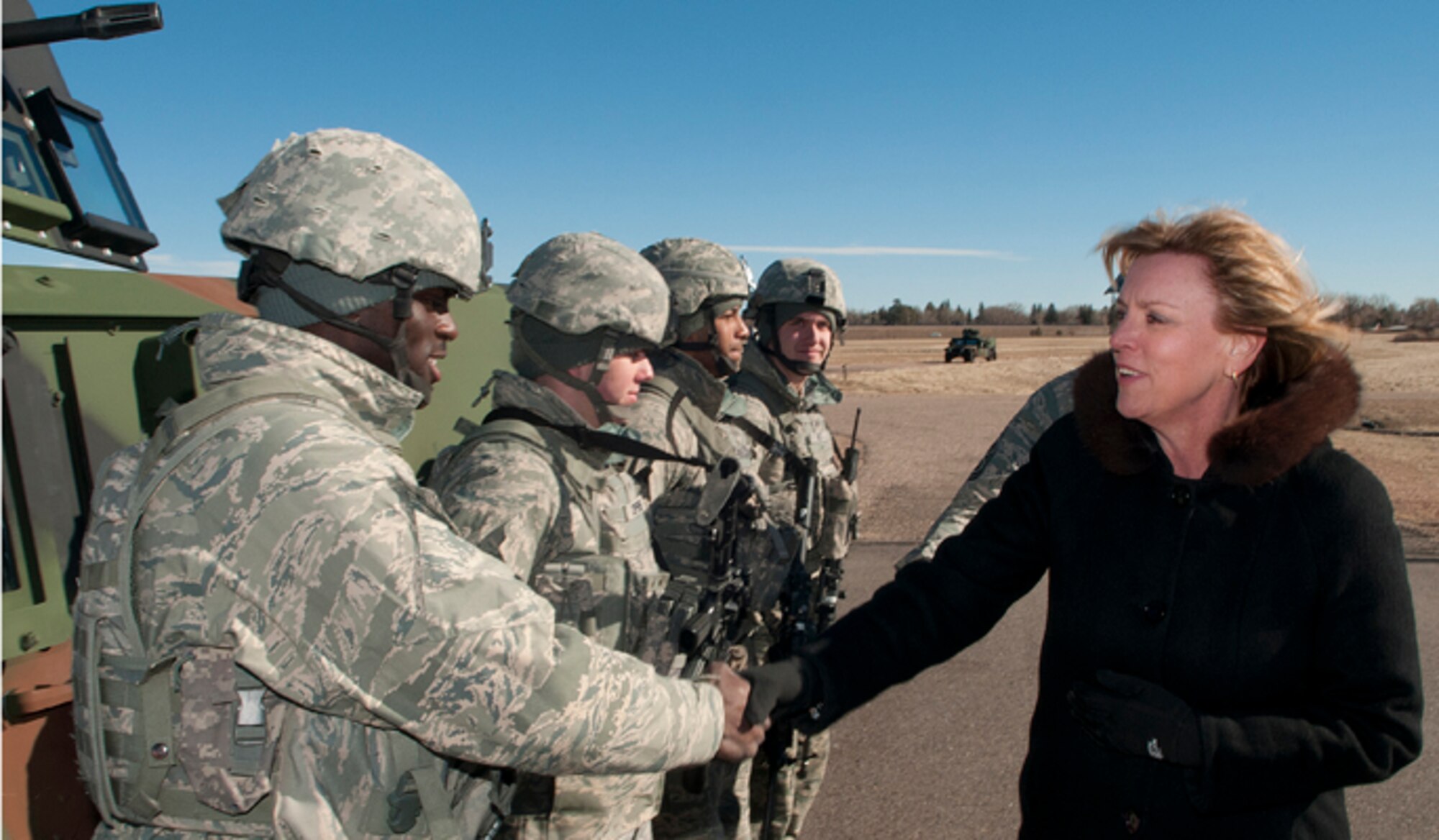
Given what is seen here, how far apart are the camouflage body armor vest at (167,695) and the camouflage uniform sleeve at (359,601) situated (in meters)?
0.07

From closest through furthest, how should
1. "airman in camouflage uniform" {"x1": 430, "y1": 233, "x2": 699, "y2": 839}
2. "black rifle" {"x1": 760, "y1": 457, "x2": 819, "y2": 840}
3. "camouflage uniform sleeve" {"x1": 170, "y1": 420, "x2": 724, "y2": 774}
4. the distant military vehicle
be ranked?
"camouflage uniform sleeve" {"x1": 170, "y1": 420, "x2": 724, "y2": 774}, "airman in camouflage uniform" {"x1": 430, "y1": 233, "x2": 699, "y2": 839}, "black rifle" {"x1": 760, "y1": 457, "x2": 819, "y2": 840}, the distant military vehicle

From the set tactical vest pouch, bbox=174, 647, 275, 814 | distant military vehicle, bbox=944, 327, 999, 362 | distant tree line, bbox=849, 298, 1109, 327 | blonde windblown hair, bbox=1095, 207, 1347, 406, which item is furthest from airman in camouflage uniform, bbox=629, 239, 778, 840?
distant tree line, bbox=849, 298, 1109, 327

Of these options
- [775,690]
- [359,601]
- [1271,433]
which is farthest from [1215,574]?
[359,601]

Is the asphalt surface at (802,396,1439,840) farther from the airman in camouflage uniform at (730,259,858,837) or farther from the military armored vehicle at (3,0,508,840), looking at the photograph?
the military armored vehicle at (3,0,508,840)

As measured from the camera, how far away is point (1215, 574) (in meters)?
1.91

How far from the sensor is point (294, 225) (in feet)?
6.48

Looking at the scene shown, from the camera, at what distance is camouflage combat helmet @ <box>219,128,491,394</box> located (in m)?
1.98

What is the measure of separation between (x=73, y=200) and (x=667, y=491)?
2.10 meters

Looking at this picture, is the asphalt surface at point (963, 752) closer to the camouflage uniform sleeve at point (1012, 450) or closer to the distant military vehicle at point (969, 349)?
the camouflage uniform sleeve at point (1012, 450)

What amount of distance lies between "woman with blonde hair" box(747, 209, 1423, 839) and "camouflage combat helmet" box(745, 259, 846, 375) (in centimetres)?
275

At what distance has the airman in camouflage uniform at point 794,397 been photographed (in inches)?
176

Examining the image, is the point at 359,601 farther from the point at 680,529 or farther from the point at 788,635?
the point at 788,635

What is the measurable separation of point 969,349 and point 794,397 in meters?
37.3

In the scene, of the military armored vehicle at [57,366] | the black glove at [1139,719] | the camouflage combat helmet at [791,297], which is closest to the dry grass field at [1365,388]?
the black glove at [1139,719]
